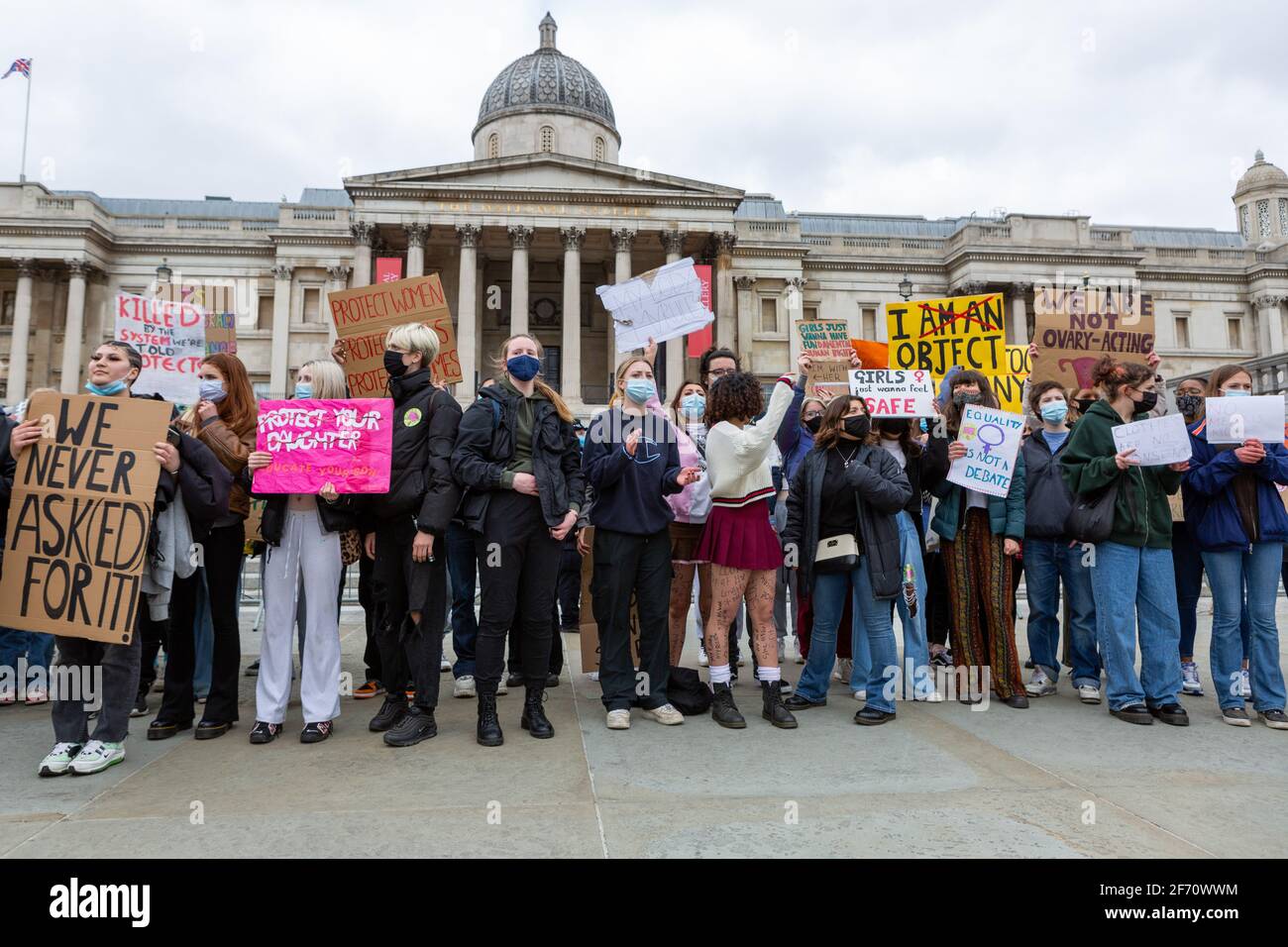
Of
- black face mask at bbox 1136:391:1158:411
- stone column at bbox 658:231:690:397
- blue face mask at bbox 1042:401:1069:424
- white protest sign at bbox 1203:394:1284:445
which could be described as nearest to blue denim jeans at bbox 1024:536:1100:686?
blue face mask at bbox 1042:401:1069:424

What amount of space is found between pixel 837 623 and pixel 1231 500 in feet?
9.07

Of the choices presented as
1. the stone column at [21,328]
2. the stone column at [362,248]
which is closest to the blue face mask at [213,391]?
the stone column at [362,248]

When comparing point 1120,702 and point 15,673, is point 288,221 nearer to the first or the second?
point 15,673

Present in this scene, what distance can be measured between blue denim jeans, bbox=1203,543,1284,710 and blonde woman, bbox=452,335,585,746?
442cm

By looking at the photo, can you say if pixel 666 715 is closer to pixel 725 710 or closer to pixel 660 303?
pixel 725 710

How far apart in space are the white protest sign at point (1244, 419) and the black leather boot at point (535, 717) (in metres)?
4.76

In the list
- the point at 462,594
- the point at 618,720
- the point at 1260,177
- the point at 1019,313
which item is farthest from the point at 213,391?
the point at 1260,177

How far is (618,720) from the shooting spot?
473 cm

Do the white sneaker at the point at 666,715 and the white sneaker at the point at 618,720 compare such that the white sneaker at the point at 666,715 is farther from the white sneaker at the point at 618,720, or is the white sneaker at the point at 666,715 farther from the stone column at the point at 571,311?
the stone column at the point at 571,311

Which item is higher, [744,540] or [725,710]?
[744,540]

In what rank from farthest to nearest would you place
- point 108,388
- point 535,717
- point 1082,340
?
point 1082,340 → point 535,717 → point 108,388

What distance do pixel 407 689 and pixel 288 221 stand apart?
39.5 m

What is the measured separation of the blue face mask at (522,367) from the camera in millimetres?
4797

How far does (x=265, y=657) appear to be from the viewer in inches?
184
